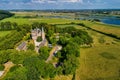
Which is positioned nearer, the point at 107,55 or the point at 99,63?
the point at 99,63

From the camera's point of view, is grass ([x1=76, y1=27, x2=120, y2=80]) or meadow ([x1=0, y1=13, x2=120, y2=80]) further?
grass ([x1=76, y1=27, x2=120, y2=80])

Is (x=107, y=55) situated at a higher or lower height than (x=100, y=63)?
lower

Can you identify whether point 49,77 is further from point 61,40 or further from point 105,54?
point 61,40

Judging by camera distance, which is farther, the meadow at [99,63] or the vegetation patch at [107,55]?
the vegetation patch at [107,55]

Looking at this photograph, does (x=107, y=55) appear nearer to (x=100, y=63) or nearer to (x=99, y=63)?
(x=100, y=63)

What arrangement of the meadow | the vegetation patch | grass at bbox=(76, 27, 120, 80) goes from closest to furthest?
1. the meadow
2. grass at bbox=(76, 27, 120, 80)
3. the vegetation patch

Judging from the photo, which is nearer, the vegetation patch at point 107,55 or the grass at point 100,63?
the grass at point 100,63

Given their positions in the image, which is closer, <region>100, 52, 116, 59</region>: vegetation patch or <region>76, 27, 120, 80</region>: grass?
<region>76, 27, 120, 80</region>: grass

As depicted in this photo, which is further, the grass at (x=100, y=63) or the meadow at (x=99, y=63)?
the grass at (x=100, y=63)

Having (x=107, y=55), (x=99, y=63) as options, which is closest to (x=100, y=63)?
(x=99, y=63)

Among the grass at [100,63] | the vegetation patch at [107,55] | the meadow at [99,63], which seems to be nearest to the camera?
the meadow at [99,63]

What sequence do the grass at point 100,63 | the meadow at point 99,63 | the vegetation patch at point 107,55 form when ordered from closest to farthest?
the meadow at point 99,63 < the grass at point 100,63 < the vegetation patch at point 107,55

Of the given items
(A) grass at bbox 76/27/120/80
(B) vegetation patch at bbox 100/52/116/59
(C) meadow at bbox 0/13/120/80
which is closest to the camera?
(C) meadow at bbox 0/13/120/80
